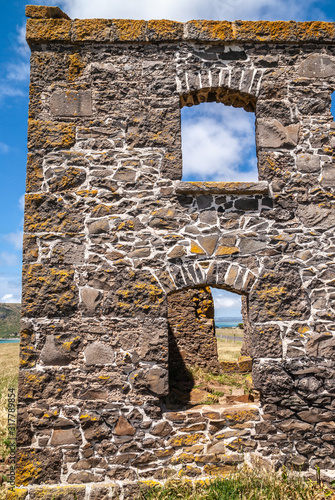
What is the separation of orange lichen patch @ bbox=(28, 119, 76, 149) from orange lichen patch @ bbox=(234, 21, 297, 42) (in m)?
2.92

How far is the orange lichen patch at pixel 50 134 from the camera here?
573 centimetres

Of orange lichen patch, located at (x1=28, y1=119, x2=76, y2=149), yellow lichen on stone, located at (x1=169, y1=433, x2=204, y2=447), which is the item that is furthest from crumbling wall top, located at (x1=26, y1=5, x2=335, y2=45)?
yellow lichen on stone, located at (x1=169, y1=433, x2=204, y2=447)

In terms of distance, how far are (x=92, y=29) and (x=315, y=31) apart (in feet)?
11.2

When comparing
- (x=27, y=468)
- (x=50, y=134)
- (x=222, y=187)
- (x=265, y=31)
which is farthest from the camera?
(x=265, y=31)

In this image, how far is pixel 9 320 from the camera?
3155 inches

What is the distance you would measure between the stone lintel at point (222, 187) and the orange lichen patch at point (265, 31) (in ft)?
7.47

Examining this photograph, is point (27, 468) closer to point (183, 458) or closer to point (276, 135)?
point (183, 458)

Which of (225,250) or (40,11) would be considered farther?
(40,11)

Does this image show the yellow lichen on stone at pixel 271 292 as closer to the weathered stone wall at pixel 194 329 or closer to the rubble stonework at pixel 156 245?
the rubble stonework at pixel 156 245

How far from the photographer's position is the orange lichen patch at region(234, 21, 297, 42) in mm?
5969

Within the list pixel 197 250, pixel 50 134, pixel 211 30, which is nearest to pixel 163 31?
pixel 211 30

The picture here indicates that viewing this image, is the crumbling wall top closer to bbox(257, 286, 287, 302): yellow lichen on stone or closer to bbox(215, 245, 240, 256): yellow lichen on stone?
bbox(215, 245, 240, 256): yellow lichen on stone

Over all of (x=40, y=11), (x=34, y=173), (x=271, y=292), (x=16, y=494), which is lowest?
(x=16, y=494)

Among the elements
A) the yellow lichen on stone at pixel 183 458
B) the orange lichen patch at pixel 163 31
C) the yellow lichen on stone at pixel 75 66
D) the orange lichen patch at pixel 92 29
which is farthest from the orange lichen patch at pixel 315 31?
the yellow lichen on stone at pixel 183 458
